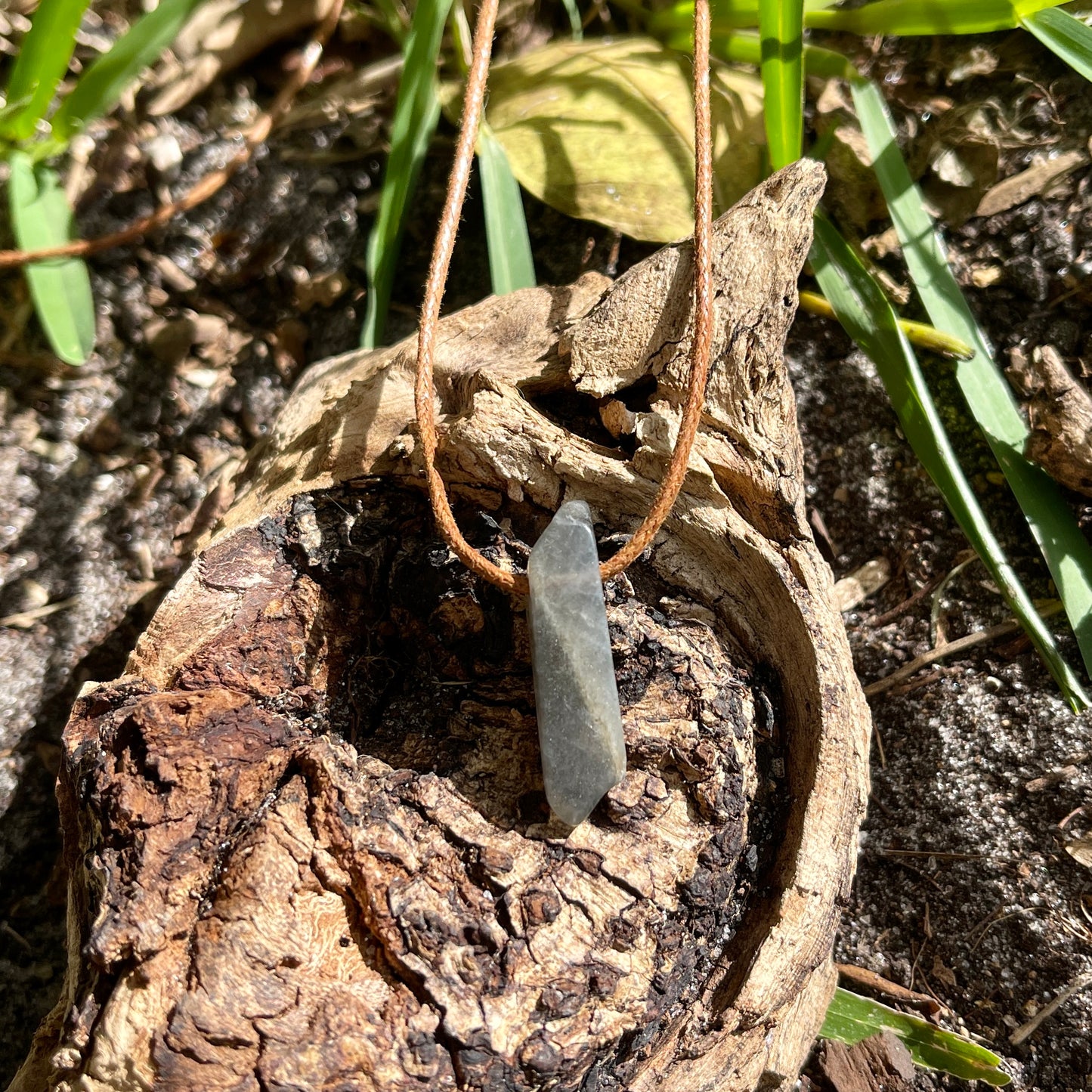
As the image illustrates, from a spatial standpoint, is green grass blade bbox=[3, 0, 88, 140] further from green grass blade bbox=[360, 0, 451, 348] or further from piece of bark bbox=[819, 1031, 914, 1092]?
piece of bark bbox=[819, 1031, 914, 1092]

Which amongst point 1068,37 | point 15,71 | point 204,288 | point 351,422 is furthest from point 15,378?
point 1068,37

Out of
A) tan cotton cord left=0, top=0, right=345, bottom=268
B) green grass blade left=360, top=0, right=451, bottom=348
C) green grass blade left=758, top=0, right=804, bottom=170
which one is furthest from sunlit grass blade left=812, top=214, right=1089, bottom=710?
tan cotton cord left=0, top=0, right=345, bottom=268

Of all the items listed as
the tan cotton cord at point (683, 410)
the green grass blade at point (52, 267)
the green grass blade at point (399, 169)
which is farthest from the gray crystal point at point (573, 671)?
the green grass blade at point (52, 267)

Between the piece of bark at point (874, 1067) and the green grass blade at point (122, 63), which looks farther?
the green grass blade at point (122, 63)

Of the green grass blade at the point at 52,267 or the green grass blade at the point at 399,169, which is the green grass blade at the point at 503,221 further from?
the green grass blade at the point at 52,267

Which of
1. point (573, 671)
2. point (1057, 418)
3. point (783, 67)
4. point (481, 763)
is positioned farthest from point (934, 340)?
point (481, 763)

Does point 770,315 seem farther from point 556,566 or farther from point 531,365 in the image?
point 556,566
